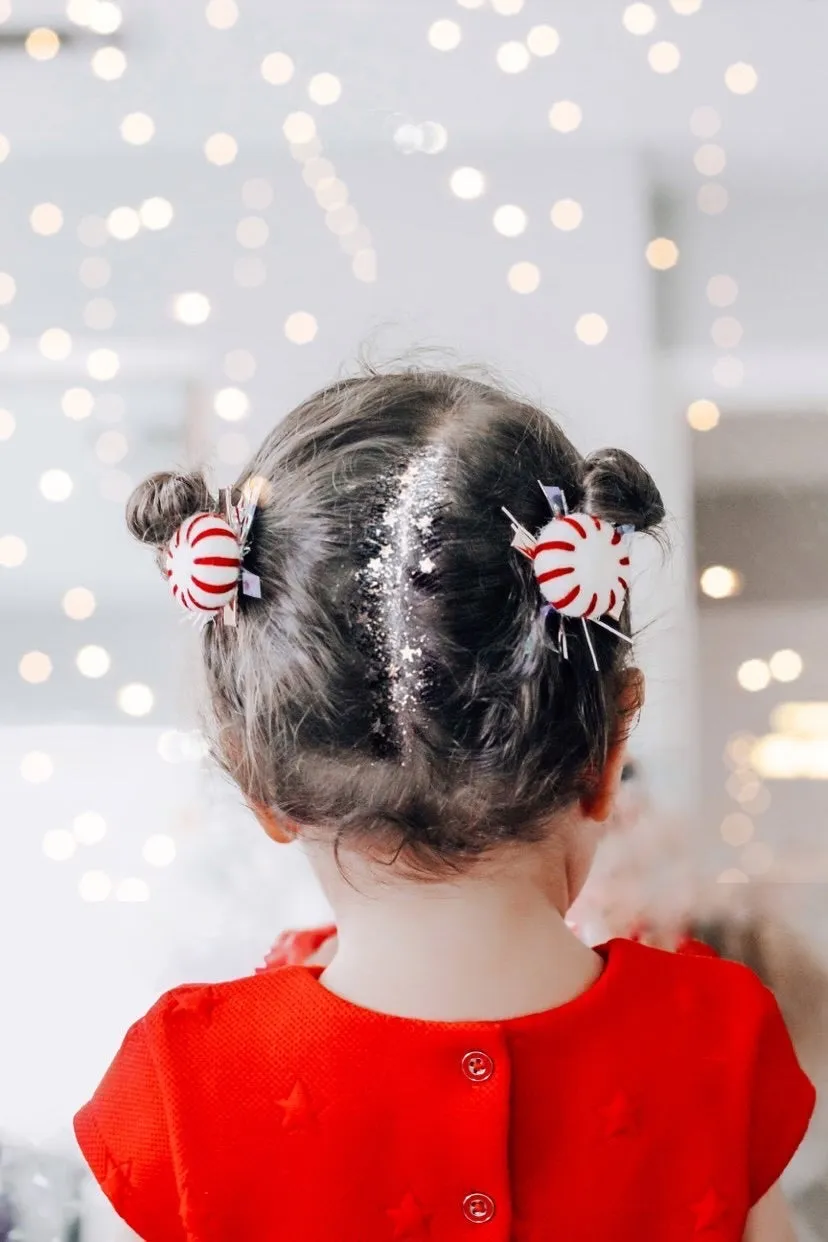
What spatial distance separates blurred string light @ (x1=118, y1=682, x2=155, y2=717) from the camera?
934 millimetres

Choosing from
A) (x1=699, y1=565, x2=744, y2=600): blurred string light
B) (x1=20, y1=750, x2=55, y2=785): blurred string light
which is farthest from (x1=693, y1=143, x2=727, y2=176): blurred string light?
(x1=20, y1=750, x2=55, y2=785): blurred string light

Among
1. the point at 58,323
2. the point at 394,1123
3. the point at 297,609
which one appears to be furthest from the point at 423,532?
the point at 58,323

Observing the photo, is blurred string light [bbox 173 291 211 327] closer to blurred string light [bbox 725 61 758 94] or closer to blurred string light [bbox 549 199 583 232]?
blurred string light [bbox 549 199 583 232]

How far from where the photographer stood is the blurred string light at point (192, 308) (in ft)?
3.14

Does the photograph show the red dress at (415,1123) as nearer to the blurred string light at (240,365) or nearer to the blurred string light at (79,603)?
the blurred string light at (79,603)

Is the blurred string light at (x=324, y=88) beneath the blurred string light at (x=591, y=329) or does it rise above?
above

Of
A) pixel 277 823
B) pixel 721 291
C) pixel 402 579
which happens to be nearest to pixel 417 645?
pixel 402 579

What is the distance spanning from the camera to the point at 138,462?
948mm

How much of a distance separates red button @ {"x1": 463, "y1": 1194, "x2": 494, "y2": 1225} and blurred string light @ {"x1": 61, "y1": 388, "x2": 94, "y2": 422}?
0.65 m

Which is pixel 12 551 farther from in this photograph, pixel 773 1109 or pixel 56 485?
pixel 773 1109

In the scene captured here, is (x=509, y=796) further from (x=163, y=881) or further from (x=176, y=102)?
(x=176, y=102)

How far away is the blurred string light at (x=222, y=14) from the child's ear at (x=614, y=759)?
63 cm

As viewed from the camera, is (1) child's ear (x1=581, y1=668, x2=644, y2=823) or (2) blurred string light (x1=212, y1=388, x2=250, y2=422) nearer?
(1) child's ear (x1=581, y1=668, x2=644, y2=823)

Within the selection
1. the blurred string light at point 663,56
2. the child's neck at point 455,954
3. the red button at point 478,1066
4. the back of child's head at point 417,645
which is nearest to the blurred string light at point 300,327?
the back of child's head at point 417,645
